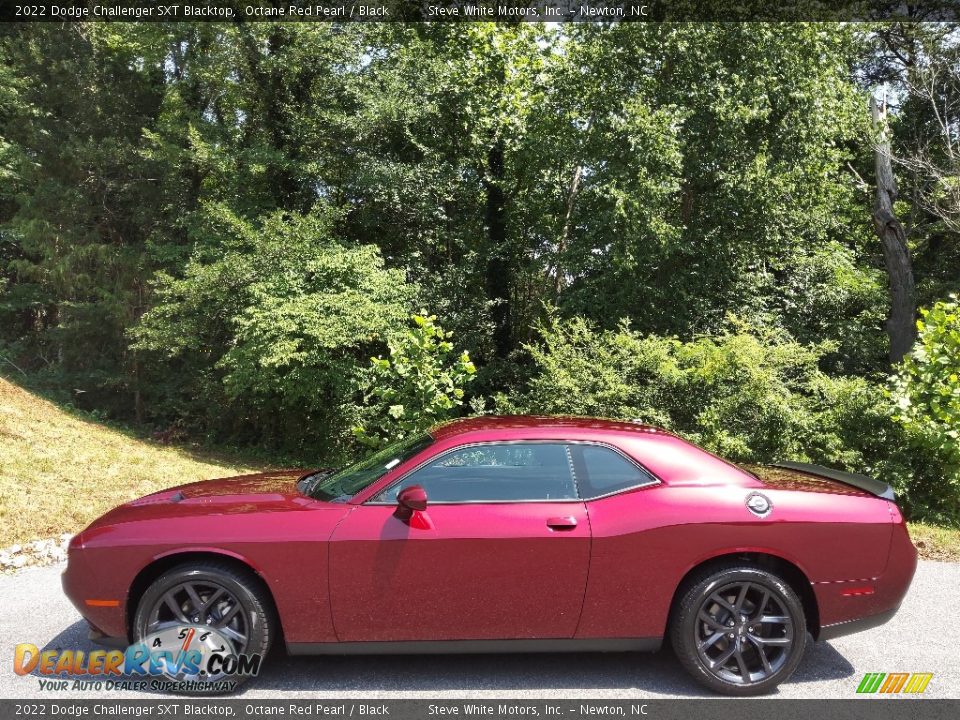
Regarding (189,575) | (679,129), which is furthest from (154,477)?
(679,129)

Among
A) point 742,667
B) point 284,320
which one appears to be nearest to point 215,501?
point 742,667

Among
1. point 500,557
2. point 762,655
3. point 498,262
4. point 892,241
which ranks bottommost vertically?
point 762,655

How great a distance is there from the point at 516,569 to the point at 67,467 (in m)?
7.91

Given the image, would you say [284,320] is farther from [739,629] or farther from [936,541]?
[739,629]

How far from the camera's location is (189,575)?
3.90m

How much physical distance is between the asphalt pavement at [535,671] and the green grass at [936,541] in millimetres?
2144

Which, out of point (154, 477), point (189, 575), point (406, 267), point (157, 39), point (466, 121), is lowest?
point (154, 477)

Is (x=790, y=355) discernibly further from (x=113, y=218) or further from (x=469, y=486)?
(x=113, y=218)

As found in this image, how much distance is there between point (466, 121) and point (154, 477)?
34.2 ft

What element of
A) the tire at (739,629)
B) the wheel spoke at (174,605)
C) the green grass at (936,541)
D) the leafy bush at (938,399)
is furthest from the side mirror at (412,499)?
the leafy bush at (938,399)

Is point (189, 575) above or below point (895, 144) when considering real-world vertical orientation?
below

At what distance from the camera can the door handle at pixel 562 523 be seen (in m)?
3.93

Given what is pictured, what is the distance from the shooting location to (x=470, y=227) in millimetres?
17422

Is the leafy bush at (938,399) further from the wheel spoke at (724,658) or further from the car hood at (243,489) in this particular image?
the car hood at (243,489)
